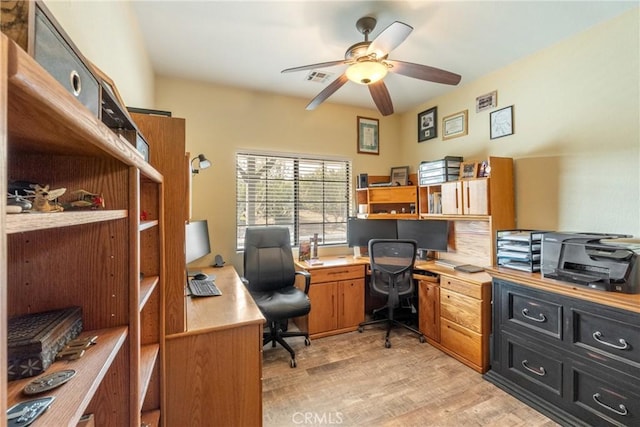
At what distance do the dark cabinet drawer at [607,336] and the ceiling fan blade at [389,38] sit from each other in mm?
2006

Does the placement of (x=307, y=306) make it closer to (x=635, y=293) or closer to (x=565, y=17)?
(x=635, y=293)

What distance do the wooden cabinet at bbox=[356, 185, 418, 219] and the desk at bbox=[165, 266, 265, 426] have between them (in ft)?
7.68

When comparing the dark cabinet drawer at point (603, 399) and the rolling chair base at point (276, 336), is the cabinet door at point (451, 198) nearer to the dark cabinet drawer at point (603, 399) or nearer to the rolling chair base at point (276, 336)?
the dark cabinet drawer at point (603, 399)

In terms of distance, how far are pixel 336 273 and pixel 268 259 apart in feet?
2.47

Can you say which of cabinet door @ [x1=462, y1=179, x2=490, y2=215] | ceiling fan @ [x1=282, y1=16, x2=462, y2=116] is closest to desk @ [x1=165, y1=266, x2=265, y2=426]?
ceiling fan @ [x1=282, y1=16, x2=462, y2=116]

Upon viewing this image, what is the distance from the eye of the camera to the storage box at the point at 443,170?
3002mm

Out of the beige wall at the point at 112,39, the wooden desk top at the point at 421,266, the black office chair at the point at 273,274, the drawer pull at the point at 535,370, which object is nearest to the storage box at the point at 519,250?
the wooden desk top at the point at 421,266

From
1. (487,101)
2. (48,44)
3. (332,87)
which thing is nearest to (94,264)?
(48,44)

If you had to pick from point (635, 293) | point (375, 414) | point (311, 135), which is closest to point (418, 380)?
point (375, 414)

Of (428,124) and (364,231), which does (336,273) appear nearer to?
(364,231)

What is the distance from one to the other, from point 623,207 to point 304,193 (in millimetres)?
2854

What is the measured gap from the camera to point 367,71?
78.4 inches

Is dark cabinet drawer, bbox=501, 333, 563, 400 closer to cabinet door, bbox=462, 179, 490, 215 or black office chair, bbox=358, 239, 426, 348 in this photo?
black office chair, bbox=358, 239, 426, 348

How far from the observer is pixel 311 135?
3.55 meters
